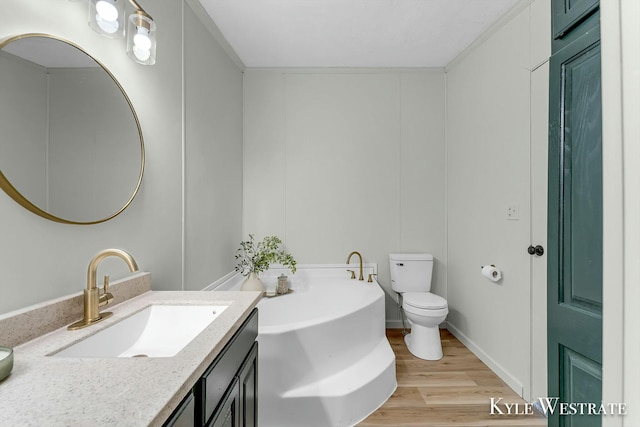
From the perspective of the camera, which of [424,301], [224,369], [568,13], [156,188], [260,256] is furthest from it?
[260,256]

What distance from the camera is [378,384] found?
1.73 metres

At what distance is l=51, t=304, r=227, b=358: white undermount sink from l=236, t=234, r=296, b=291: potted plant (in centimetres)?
116

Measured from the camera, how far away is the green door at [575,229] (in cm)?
96

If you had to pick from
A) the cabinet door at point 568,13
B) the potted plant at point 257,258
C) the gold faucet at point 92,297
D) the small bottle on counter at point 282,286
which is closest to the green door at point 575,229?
the cabinet door at point 568,13

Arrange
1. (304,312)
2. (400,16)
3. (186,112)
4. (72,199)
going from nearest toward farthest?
(72,199), (186,112), (400,16), (304,312)

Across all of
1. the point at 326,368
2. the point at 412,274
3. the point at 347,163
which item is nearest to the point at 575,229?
the point at 326,368

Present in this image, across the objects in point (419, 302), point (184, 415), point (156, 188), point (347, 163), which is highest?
point (347, 163)

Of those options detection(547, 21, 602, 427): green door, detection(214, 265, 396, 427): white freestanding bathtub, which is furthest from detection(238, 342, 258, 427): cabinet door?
detection(547, 21, 602, 427): green door

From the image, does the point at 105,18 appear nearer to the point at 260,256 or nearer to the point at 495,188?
the point at 260,256

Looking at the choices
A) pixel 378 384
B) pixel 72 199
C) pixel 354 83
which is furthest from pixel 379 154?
pixel 72 199

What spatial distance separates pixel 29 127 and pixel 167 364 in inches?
33.3

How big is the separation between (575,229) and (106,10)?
1.89m

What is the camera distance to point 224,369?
836 mm

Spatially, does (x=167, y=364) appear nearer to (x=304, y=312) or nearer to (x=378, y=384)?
(x=378, y=384)
